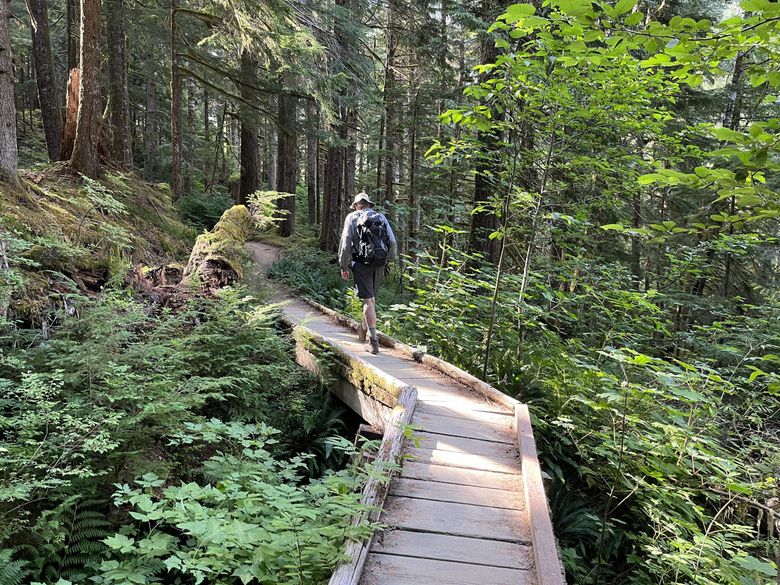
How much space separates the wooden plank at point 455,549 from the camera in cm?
302

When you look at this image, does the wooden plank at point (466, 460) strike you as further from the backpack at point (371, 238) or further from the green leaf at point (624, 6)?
the green leaf at point (624, 6)

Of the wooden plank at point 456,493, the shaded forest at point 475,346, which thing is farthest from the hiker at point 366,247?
the wooden plank at point 456,493

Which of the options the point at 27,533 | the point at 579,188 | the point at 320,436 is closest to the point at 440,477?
the point at 320,436

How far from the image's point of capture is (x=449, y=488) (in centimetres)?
382

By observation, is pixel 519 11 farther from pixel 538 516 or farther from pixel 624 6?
pixel 538 516

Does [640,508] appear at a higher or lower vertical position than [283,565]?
lower

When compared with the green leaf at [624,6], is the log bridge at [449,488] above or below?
below

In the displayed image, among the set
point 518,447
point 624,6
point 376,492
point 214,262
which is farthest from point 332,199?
point 624,6

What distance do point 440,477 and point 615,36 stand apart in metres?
3.31

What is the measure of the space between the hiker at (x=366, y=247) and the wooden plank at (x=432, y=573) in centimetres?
445

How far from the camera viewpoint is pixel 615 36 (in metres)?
2.40

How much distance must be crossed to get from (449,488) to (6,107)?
284 inches

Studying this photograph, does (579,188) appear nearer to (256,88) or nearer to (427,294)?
(427,294)

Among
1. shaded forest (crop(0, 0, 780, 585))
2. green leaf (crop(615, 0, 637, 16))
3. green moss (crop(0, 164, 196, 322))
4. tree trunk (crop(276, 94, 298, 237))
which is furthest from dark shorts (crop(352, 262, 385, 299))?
tree trunk (crop(276, 94, 298, 237))
